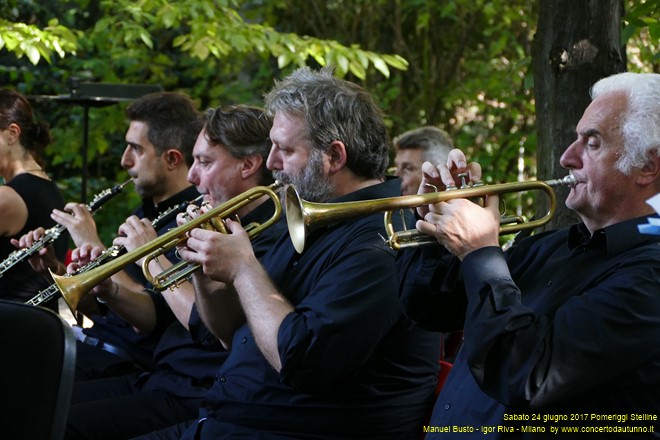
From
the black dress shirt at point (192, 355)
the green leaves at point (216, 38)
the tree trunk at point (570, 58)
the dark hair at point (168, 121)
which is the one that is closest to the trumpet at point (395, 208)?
the black dress shirt at point (192, 355)

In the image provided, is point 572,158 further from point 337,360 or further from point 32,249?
point 32,249

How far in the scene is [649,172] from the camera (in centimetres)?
235

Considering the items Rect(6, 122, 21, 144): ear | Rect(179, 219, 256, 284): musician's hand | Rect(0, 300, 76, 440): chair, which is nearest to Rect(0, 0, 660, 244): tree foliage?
Rect(6, 122, 21, 144): ear

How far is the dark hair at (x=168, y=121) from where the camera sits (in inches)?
182

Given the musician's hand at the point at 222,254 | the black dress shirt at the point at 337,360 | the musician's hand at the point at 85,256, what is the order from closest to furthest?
1. the black dress shirt at the point at 337,360
2. the musician's hand at the point at 222,254
3. the musician's hand at the point at 85,256

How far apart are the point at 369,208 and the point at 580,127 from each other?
1.99ft

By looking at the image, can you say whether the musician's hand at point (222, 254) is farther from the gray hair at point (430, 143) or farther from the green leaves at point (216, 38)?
the green leaves at point (216, 38)

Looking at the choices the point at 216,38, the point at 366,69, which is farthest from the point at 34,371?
the point at 366,69

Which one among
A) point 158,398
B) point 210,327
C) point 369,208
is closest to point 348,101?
point 369,208

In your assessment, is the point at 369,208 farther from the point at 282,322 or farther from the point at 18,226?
the point at 18,226

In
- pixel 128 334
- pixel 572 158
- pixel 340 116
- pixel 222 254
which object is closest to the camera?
pixel 572 158

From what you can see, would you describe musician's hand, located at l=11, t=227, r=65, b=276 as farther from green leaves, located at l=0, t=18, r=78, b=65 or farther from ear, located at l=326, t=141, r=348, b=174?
ear, located at l=326, t=141, r=348, b=174

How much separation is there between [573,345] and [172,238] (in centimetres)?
152

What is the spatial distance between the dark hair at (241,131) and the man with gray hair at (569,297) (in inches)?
50.2
